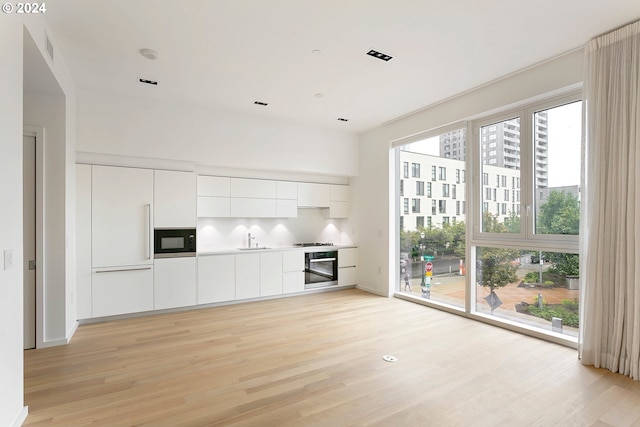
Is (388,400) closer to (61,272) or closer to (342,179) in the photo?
(61,272)

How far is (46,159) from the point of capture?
3408 mm

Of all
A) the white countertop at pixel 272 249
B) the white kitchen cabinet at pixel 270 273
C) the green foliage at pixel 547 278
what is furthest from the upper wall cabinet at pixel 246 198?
the green foliage at pixel 547 278

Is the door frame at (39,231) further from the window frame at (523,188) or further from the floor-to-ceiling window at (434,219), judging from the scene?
the window frame at (523,188)

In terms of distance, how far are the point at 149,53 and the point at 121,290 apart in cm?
301

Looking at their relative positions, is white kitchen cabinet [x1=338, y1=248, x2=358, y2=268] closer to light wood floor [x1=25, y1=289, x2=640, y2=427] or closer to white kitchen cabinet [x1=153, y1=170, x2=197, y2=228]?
light wood floor [x1=25, y1=289, x2=640, y2=427]

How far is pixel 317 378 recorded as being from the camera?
2730 millimetres

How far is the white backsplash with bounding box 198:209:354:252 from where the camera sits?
18.1 ft

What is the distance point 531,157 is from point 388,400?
3124 mm

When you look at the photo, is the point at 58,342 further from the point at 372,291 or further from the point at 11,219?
the point at 372,291

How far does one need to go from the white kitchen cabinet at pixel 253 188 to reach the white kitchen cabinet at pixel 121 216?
4.28 feet

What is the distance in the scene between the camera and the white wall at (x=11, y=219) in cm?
191

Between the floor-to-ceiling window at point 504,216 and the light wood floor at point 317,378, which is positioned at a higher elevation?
the floor-to-ceiling window at point 504,216

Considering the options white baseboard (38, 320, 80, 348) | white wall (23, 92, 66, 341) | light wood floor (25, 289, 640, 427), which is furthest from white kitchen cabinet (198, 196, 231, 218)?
white baseboard (38, 320, 80, 348)

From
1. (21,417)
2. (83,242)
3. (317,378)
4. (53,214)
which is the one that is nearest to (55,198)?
(53,214)
